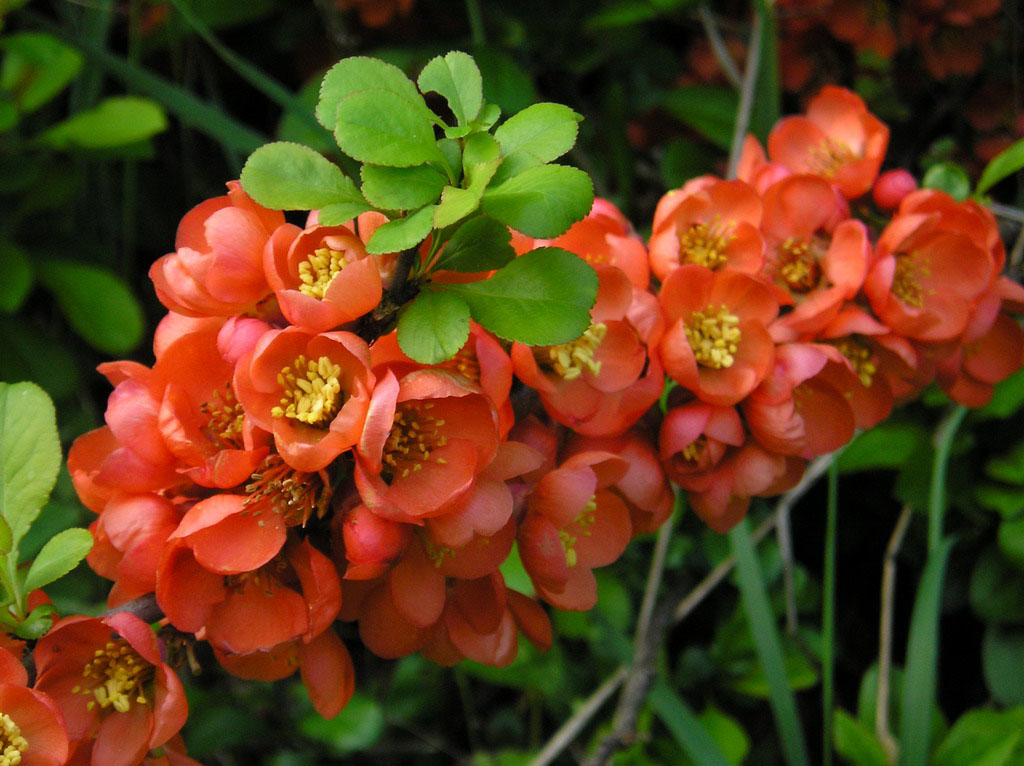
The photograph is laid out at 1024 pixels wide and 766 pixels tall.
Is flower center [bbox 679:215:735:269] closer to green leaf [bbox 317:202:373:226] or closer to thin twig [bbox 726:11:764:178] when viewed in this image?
green leaf [bbox 317:202:373:226]

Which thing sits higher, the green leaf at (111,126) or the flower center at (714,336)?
A: the flower center at (714,336)

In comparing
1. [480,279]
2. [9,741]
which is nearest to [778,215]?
[480,279]

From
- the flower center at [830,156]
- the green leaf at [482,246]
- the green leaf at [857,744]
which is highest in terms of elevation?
the green leaf at [482,246]

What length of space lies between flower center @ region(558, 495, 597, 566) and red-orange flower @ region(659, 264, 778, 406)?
11 centimetres

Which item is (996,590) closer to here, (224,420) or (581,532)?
(581,532)

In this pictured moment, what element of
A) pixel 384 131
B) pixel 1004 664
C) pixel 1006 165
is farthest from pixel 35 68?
pixel 1004 664

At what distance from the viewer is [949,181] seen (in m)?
0.88

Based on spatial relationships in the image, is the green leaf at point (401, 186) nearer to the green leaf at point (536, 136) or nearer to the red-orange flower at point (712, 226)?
the green leaf at point (536, 136)

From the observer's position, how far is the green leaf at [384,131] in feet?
1.62

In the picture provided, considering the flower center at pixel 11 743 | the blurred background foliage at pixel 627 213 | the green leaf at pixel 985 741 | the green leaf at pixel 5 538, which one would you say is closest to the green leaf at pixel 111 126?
the blurred background foliage at pixel 627 213

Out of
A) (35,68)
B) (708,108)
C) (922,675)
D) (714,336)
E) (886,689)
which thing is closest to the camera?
(714,336)

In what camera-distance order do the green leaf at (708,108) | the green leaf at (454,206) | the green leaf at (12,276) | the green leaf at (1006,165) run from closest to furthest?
1. the green leaf at (454,206)
2. the green leaf at (1006,165)
3. the green leaf at (12,276)
4. the green leaf at (708,108)

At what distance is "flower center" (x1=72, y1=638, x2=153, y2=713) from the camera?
1.81 feet

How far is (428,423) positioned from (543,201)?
160 millimetres
